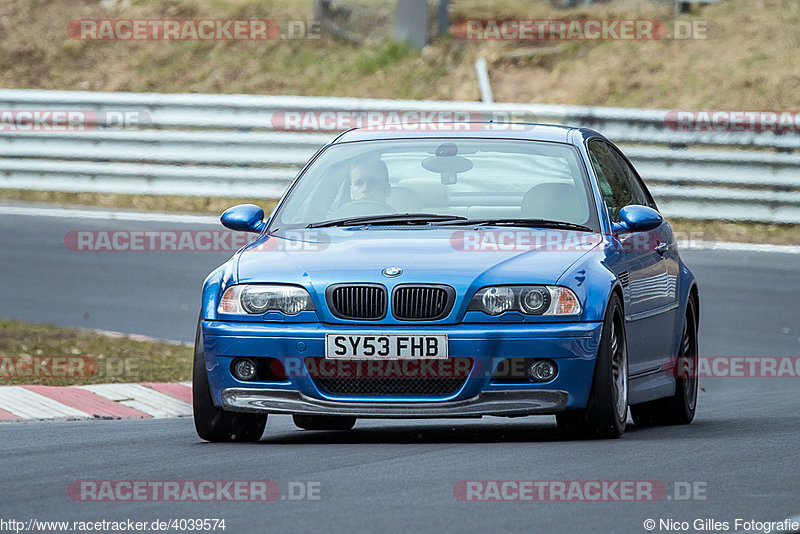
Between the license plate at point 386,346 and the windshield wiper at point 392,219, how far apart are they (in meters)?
1.03

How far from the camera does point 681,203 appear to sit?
17656mm

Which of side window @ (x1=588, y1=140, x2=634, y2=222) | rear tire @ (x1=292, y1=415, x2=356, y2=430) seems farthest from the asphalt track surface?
side window @ (x1=588, y1=140, x2=634, y2=222)

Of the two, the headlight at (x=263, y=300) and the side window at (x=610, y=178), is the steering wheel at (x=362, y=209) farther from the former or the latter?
the side window at (x=610, y=178)

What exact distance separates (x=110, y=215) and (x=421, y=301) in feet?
38.2

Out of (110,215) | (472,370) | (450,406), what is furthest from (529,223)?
(110,215)

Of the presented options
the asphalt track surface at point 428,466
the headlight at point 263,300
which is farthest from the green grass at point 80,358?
the headlight at point 263,300

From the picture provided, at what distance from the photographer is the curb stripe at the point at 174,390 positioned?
1046 centimetres

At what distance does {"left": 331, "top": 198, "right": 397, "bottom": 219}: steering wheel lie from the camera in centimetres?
838

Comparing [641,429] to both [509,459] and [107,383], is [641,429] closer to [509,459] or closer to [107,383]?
→ [509,459]

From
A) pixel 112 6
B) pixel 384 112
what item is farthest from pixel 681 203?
pixel 112 6

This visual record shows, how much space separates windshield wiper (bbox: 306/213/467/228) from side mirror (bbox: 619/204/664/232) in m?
0.82

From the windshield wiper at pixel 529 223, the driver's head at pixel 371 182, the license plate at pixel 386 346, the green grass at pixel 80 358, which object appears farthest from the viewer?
the green grass at pixel 80 358

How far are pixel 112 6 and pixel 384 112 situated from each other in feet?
32.5

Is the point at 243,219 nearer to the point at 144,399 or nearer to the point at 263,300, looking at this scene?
the point at 263,300
